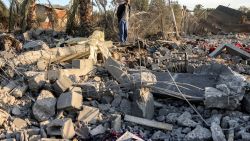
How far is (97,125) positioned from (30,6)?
835cm

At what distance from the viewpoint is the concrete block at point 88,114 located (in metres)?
4.87

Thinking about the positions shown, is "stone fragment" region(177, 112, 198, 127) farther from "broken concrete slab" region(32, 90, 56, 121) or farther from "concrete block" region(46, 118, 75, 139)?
"broken concrete slab" region(32, 90, 56, 121)

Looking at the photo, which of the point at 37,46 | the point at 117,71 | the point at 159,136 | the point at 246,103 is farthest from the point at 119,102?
the point at 37,46

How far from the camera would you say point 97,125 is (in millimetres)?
4848

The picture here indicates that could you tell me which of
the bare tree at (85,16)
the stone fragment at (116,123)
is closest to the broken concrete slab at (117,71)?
the stone fragment at (116,123)

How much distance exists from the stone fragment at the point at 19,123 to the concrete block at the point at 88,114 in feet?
2.09

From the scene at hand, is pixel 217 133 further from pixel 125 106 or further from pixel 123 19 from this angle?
pixel 123 19

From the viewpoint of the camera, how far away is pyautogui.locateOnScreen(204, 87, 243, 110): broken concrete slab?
487cm

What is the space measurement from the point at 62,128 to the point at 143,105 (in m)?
1.10

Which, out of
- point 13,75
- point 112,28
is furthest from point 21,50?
point 112,28

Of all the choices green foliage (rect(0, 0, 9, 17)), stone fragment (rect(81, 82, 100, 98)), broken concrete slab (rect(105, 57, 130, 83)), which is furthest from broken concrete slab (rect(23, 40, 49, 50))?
green foliage (rect(0, 0, 9, 17))

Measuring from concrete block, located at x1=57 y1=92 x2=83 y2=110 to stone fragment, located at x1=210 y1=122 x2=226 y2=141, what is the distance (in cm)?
162

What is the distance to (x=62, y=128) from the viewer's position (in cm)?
444

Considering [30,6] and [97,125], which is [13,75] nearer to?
[97,125]
